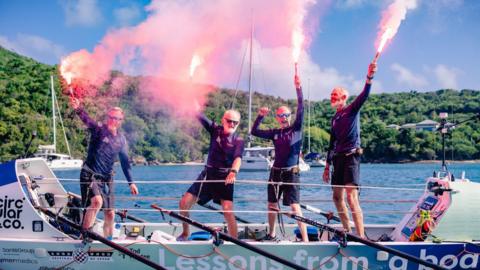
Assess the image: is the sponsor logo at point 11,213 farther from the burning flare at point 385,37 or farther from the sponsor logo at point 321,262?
the burning flare at point 385,37

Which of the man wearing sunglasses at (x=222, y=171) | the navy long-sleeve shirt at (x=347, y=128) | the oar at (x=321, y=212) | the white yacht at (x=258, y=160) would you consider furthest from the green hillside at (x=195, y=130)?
the navy long-sleeve shirt at (x=347, y=128)

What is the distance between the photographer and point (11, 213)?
24.0 feet

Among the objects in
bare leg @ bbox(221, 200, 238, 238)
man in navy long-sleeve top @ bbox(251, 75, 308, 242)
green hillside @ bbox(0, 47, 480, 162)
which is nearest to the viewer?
bare leg @ bbox(221, 200, 238, 238)

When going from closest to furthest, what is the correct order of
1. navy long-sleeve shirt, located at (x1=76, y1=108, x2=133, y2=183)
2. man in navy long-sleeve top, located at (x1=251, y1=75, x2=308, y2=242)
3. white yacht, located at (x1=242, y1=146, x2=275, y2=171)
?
navy long-sleeve shirt, located at (x1=76, y1=108, x2=133, y2=183) → man in navy long-sleeve top, located at (x1=251, y1=75, x2=308, y2=242) → white yacht, located at (x1=242, y1=146, x2=275, y2=171)

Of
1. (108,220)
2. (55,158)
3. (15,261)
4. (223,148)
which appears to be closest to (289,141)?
(223,148)

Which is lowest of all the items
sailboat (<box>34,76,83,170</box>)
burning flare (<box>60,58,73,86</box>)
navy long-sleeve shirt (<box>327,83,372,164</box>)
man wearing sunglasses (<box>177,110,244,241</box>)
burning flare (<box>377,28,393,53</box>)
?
sailboat (<box>34,76,83,170</box>)

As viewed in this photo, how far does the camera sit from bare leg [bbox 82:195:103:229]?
7371 mm

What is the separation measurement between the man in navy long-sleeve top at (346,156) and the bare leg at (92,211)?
132 inches

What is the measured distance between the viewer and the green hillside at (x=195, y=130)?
54.2 meters

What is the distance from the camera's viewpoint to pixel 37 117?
2378 inches

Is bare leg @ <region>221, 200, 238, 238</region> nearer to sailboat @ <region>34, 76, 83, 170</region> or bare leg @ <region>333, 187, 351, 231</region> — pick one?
bare leg @ <region>333, 187, 351, 231</region>

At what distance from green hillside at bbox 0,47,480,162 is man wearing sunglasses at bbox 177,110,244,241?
29.5m

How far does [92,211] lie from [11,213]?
1117 millimetres

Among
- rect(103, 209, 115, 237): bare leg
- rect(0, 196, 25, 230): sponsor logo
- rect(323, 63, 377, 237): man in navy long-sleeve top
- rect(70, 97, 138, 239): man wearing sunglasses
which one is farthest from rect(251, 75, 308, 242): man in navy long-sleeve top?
rect(0, 196, 25, 230): sponsor logo
